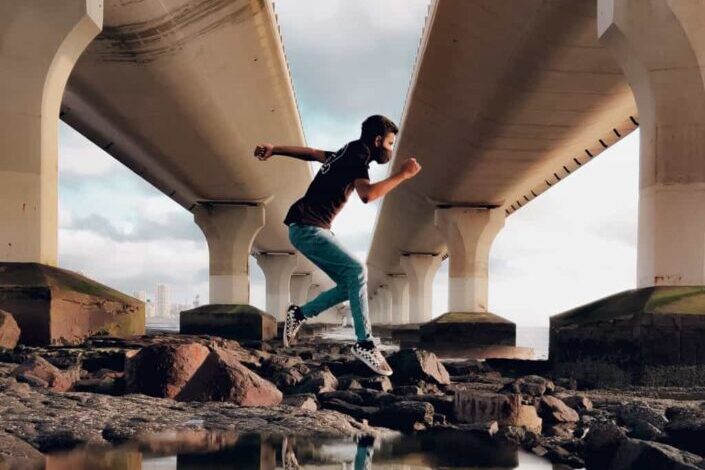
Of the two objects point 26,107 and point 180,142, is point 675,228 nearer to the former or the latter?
point 26,107

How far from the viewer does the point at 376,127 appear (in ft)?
17.2

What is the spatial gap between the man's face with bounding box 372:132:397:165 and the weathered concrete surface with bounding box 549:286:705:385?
5.10m

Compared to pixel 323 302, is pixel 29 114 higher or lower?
higher

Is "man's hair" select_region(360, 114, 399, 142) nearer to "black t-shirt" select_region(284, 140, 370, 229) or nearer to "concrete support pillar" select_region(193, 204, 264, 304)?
"black t-shirt" select_region(284, 140, 370, 229)

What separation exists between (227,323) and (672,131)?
82.7ft

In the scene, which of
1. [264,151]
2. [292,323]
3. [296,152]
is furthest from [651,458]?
[264,151]

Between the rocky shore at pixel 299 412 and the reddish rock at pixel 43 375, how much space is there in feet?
0.04

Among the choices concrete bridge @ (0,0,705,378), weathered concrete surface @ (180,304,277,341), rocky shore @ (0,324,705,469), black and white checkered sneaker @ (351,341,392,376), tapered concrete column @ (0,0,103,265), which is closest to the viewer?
rocky shore @ (0,324,705,469)

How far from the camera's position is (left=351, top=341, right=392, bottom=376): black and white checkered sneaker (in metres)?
5.71

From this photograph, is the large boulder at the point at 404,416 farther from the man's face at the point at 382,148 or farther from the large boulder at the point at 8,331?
the large boulder at the point at 8,331

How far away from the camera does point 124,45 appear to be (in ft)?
51.2

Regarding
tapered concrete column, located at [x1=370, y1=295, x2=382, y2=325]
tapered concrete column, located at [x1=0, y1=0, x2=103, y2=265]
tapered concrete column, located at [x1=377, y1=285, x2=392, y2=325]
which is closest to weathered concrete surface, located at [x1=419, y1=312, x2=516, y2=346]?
tapered concrete column, located at [x1=0, y1=0, x2=103, y2=265]

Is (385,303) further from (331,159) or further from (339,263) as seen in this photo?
(331,159)

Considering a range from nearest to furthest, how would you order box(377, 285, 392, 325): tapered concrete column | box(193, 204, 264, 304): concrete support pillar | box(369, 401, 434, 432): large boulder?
box(369, 401, 434, 432): large boulder
box(193, 204, 264, 304): concrete support pillar
box(377, 285, 392, 325): tapered concrete column
